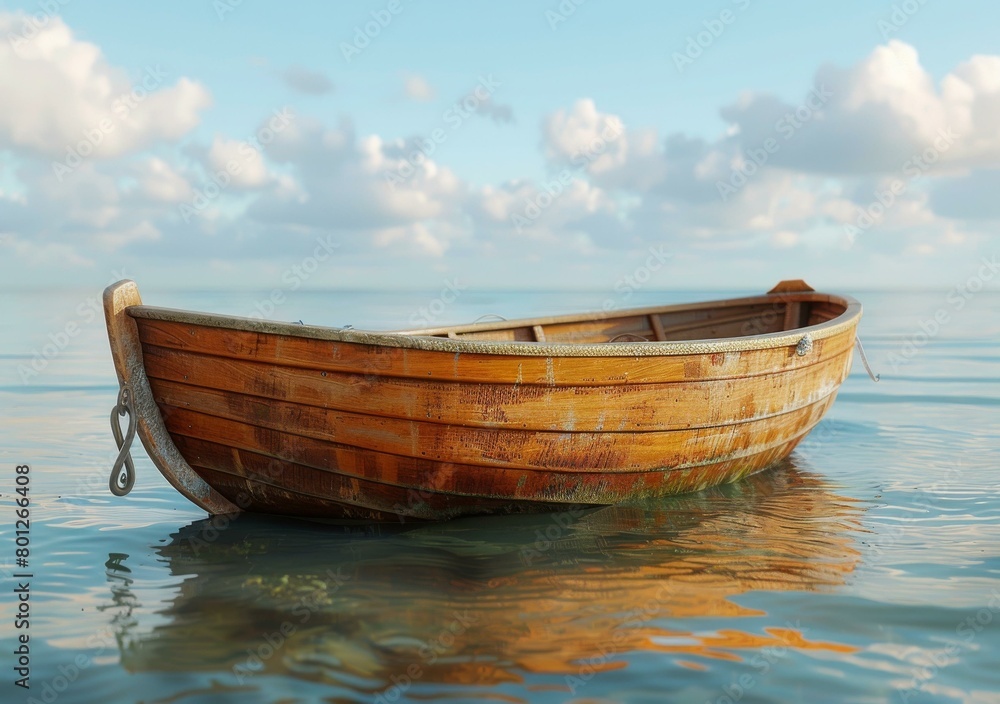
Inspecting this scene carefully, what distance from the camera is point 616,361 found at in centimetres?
472

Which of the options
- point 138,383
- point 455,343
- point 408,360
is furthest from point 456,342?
point 138,383

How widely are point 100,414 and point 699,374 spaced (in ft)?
24.2

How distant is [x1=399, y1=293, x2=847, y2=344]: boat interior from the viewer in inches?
314

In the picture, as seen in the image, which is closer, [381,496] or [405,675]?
[405,675]

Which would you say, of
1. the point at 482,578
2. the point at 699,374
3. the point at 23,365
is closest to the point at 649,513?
the point at 699,374

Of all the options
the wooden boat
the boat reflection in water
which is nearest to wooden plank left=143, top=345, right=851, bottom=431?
the wooden boat

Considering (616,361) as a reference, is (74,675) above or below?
below

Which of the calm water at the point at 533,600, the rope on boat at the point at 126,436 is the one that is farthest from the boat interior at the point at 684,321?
the rope on boat at the point at 126,436

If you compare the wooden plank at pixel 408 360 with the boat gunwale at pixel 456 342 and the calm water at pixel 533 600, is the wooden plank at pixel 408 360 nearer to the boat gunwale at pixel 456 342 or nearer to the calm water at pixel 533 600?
the boat gunwale at pixel 456 342

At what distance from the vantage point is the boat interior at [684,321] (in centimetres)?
798

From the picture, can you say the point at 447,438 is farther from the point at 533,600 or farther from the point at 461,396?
the point at 533,600

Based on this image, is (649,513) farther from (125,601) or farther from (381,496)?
(125,601)

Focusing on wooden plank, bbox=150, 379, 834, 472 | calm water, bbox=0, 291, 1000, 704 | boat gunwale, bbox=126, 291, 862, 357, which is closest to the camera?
calm water, bbox=0, 291, 1000, 704

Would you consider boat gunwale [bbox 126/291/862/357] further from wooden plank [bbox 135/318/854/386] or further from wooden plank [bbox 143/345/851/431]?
wooden plank [bbox 143/345/851/431]
